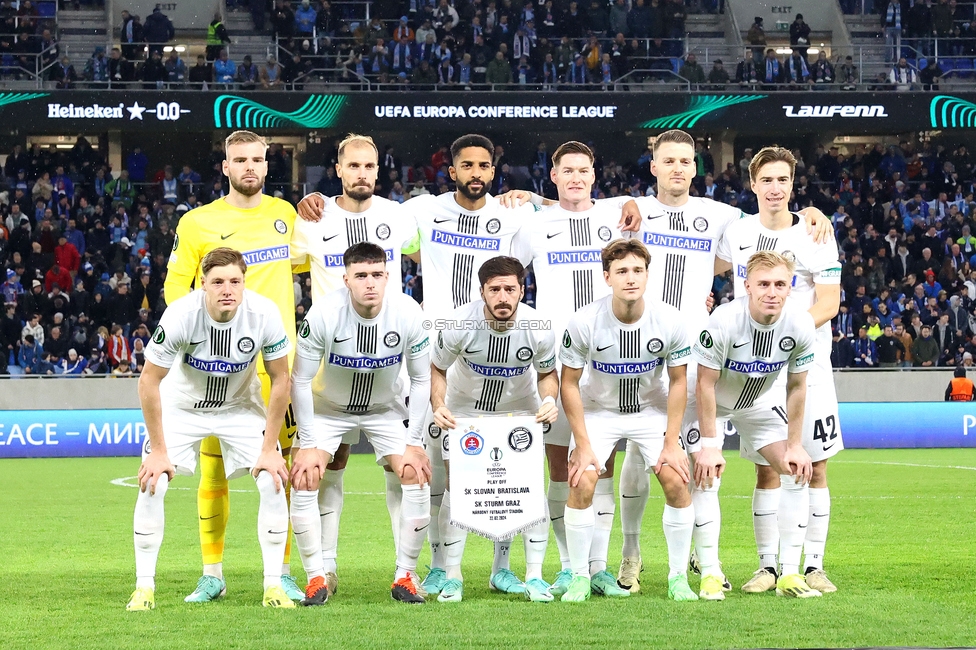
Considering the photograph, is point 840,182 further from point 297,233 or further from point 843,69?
point 297,233

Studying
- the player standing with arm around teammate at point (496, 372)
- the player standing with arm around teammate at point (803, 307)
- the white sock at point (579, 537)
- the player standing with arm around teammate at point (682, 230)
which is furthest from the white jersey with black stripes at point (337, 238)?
the player standing with arm around teammate at point (803, 307)

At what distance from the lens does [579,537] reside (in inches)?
260

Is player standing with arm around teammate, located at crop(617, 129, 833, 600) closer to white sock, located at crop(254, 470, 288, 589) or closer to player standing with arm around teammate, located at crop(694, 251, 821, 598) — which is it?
player standing with arm around teammate, located at crop(694, 251, 821, 598)

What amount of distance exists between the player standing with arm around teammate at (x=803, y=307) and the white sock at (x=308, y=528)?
93.5 inches

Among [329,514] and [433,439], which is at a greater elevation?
[433,439]

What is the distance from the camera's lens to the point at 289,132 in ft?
88.6

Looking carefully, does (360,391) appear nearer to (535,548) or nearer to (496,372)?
(496,372)

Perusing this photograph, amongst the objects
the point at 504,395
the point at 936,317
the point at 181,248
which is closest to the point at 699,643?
the point at 504,395

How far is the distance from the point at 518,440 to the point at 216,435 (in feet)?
5.29

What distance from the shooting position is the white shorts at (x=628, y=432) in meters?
6.75

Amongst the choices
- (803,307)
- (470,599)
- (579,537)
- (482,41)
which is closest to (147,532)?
(470,599)

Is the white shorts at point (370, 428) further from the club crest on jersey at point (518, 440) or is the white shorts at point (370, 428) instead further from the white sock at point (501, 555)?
the white sock at point (501, 555)

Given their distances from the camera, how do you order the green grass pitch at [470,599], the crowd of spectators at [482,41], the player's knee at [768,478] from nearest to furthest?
the green grass pitch at [470,599] → the player's knee at [768,478] → the crowd of spectators at [482,41]

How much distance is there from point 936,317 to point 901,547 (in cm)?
1453
